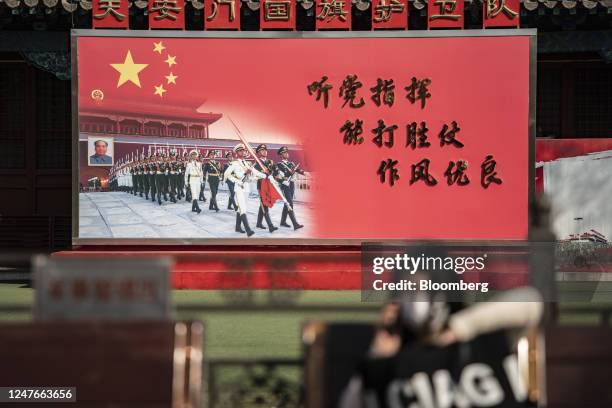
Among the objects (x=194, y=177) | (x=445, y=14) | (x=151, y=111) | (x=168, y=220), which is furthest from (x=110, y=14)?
(x=445, y=14)

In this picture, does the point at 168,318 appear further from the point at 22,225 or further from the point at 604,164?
the point at 22,225

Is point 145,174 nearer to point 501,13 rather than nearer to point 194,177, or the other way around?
point 194,177

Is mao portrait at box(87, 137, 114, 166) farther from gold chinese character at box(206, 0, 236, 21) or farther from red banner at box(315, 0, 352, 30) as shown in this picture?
red banner at box(315, 0, 352, 30)

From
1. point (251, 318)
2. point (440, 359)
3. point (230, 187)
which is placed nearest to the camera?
point (440, 359)

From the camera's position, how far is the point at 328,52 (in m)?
13.4

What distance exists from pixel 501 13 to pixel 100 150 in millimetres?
7040

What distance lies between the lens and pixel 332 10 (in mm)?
13211

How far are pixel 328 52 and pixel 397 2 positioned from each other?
1.39 m

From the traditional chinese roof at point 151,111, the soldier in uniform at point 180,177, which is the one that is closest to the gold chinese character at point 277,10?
the traditional chinese roof at point 151,111

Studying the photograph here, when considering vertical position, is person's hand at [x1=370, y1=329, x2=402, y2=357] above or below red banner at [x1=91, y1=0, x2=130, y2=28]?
below

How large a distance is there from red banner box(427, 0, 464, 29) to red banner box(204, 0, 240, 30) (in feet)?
10.5

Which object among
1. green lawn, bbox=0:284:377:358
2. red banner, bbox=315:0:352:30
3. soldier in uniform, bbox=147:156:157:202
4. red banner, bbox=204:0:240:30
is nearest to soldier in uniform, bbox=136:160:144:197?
soldier in uniform, bbox=147:156:157:202

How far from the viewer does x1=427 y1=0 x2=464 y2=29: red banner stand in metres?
13.1

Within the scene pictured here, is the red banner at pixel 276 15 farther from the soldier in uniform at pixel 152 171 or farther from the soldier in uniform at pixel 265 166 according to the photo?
the soldier in uniform at pixel 152 171
